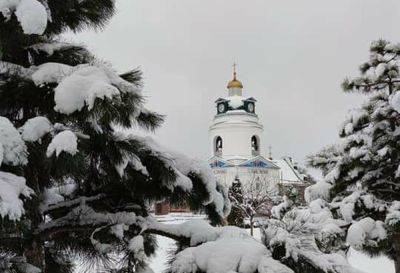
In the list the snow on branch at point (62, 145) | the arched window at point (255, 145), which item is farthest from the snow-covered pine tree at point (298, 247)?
the arched window at point (255, 145)

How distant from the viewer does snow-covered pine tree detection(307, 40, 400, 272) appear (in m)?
8.89

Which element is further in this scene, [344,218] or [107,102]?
[344,218]

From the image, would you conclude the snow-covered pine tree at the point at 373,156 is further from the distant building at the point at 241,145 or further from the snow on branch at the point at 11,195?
the distant building at the point at 241,145

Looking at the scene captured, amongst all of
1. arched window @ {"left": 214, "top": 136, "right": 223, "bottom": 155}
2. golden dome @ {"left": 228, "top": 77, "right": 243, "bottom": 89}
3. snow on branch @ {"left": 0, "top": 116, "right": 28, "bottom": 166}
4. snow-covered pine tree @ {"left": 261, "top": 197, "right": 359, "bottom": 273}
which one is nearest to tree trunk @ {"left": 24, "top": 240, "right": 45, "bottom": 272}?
snow on branch @ {"left": 0, "top": 116, "right": 28, "bottom": 166}

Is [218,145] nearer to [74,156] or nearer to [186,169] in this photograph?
[186,169]

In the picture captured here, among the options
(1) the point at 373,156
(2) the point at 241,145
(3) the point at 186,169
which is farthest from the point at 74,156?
(2) the point at 241,145

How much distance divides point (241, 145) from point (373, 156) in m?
45.6

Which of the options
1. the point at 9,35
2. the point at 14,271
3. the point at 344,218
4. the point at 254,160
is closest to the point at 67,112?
the point at 9,35

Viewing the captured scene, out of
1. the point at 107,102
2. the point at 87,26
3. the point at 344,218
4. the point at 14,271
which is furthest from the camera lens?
the point at 344,218

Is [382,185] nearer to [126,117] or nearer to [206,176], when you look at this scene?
[206,176]

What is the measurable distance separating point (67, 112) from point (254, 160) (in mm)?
50212

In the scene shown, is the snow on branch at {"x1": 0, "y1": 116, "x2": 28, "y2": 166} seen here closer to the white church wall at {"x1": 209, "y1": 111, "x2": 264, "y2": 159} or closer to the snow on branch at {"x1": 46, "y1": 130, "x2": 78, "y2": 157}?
the snow on branch at {"x1": 46, "y1": 130, "x2": 78, "y2": 157}

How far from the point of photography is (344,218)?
9156 millimetres

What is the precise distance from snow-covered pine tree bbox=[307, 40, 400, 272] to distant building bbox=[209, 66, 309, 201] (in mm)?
40872
